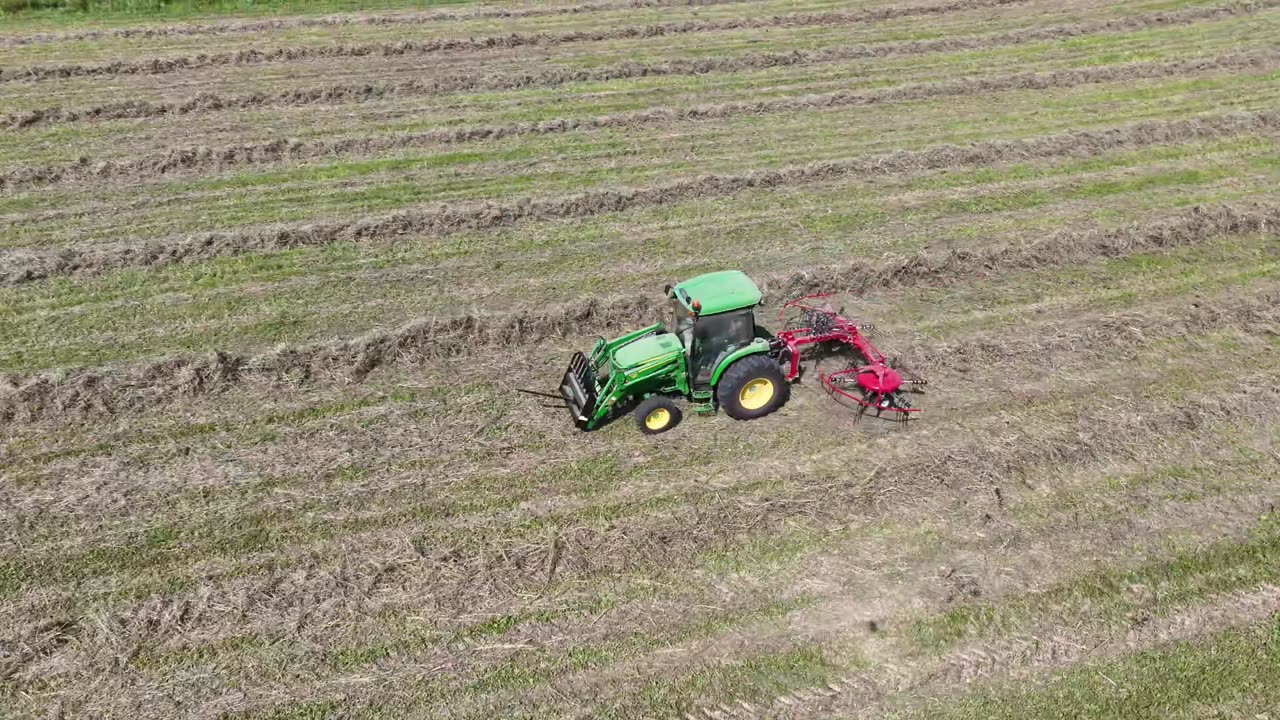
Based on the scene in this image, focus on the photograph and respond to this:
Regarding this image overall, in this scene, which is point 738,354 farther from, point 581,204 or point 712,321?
point 581,204

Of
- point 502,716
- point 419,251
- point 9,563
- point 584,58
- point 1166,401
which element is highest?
point 584,58

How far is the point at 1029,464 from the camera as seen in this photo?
8.54 m

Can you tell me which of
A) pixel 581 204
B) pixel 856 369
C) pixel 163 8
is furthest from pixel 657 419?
pixel 163 8

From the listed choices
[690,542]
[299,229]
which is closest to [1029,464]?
[690,542]

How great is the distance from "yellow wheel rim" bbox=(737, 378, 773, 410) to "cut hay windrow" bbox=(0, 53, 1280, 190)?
9491mm

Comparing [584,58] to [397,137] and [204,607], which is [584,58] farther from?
[204,607]

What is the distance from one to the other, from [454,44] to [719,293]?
16.0 m

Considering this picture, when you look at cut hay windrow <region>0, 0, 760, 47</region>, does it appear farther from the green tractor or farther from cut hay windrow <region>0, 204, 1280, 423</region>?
the green tractor

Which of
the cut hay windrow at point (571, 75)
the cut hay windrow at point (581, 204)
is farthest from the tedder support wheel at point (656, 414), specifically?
the cut hay windrow at point (571, 75)

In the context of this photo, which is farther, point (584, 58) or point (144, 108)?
point (584, 58)

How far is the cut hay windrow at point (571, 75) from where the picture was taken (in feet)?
57.0

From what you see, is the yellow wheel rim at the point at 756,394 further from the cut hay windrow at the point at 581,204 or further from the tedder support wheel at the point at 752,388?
the cut hay windrow at the point at 581,204

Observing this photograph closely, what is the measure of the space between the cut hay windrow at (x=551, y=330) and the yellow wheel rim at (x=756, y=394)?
7.46ft

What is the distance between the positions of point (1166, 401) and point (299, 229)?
11.5 meters
